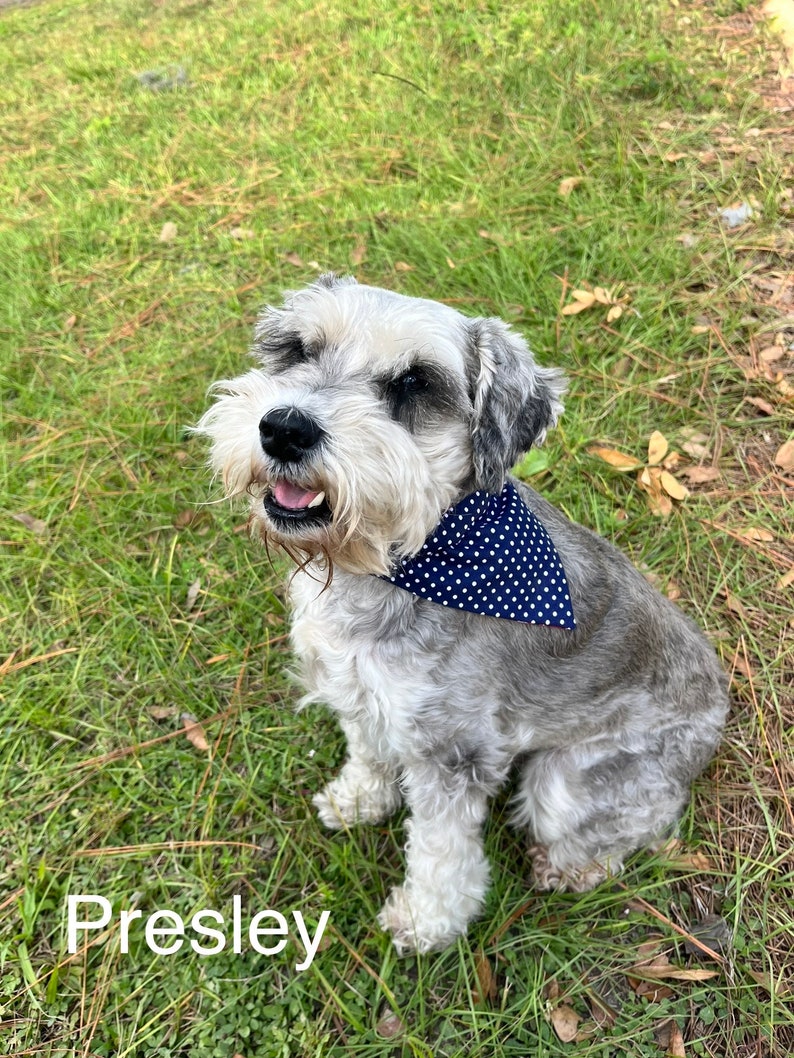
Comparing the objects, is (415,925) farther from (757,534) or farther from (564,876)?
(757,534)

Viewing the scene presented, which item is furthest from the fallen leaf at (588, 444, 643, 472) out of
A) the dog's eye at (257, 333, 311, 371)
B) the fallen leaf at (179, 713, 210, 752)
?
the fallen leaf at (179, 713, 210, 752)

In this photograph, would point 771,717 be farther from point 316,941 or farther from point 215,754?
point 215,754

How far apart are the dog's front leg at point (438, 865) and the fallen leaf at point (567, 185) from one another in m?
5.07

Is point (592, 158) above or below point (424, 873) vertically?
above

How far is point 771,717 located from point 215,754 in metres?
2.99

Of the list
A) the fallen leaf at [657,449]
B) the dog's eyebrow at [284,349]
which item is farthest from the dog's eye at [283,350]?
the fallen leaf at [657,449]

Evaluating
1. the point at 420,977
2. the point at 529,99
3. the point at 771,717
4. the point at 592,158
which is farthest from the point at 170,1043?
the point at 529,99

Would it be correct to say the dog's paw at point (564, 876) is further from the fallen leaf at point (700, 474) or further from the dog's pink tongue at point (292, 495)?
the fallen leaf at point (700, 474)

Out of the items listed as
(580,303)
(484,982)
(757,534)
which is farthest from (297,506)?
(580,303)

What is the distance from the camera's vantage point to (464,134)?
6527mm

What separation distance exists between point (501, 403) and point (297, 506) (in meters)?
0.85

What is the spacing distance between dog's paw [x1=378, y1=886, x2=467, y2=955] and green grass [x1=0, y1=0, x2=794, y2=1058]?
8 centimetres

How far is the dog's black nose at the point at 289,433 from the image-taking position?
6.77 feet

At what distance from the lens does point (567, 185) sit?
5.77 m
